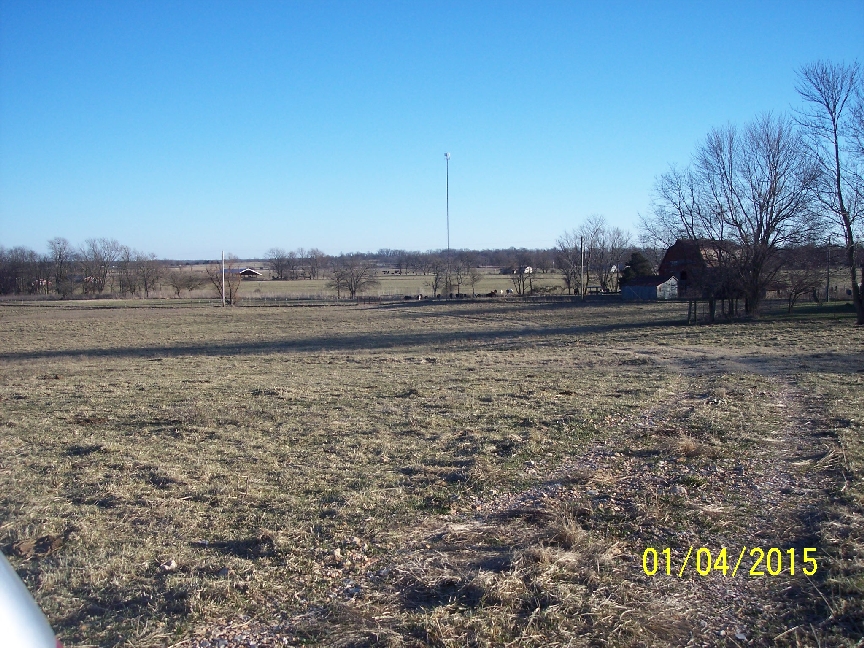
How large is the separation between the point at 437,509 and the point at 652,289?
56.4m

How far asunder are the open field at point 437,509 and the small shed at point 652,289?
46.1m

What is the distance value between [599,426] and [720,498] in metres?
2.95

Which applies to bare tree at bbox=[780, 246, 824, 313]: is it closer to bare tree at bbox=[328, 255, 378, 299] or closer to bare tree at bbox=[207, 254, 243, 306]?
bare tree at bbox=[328, 255, 378, 299]

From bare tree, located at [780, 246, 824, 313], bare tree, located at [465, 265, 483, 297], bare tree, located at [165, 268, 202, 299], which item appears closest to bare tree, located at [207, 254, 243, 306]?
bare tree, located at [165, 268, 202, 299]

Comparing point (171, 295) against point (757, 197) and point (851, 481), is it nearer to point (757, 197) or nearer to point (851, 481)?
point (757, 197)

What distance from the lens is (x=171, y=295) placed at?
3337 inches

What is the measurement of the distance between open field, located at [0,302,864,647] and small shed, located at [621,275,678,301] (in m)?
46.1

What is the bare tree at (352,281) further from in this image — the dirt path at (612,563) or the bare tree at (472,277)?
the dirt path at (612,563)

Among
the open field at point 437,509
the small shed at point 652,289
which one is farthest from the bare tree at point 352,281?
the open field at point 437,509

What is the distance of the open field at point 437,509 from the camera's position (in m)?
3.44

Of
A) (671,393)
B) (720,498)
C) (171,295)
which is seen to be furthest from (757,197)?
(171,295)

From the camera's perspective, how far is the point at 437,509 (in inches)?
205

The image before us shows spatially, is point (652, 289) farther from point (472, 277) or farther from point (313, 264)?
point (313, 264)

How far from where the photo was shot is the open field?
3441mm
